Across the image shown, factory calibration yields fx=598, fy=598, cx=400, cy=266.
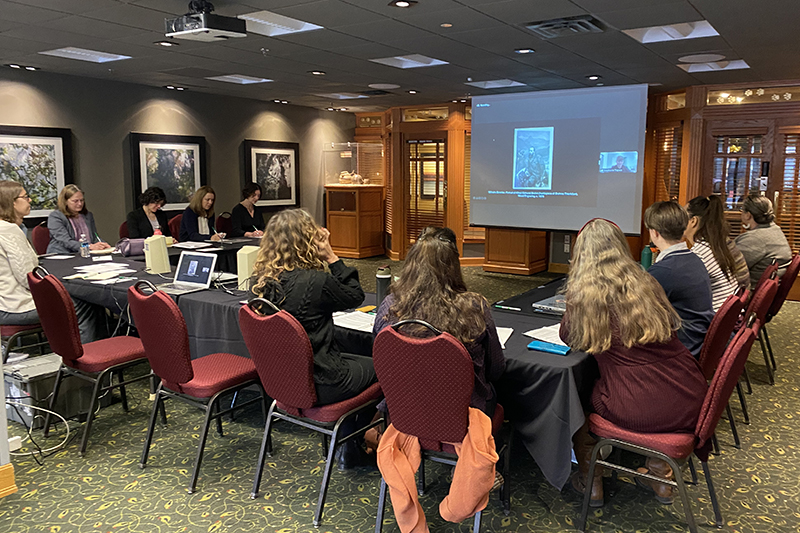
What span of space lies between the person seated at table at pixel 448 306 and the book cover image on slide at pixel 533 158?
5557 mm

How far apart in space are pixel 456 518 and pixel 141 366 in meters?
3.36

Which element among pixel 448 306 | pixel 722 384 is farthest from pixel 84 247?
pixel 722 384

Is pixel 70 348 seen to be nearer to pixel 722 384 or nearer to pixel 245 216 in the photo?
pixel 722 384

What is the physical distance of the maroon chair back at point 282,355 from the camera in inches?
95.9

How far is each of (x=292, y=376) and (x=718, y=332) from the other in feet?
6.61

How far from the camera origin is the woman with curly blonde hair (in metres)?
2.60

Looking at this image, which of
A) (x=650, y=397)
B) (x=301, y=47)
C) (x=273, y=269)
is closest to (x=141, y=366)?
(x=273, y=269)

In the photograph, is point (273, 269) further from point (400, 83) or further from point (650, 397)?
point (400, 83)

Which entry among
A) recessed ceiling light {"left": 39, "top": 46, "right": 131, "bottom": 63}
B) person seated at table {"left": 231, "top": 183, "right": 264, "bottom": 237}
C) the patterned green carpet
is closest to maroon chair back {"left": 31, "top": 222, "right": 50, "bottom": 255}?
recessed ceiling light {"left": 39, "top": 46, "right": 131, "bottom": 63}

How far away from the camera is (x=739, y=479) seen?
292 cm

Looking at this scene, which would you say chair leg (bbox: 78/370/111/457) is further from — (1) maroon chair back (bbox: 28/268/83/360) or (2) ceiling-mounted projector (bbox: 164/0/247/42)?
(2) ceiling-mounted projector (bbox: 164/0/247/42)

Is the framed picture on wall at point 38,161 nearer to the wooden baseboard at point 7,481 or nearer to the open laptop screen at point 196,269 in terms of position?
the open laptop screen at point 196,269

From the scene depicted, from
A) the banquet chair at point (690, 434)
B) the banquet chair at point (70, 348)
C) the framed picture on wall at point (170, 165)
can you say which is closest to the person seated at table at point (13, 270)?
the banquet chair at point (70, 348)

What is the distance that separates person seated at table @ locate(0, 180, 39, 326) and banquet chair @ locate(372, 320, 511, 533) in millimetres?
2834
